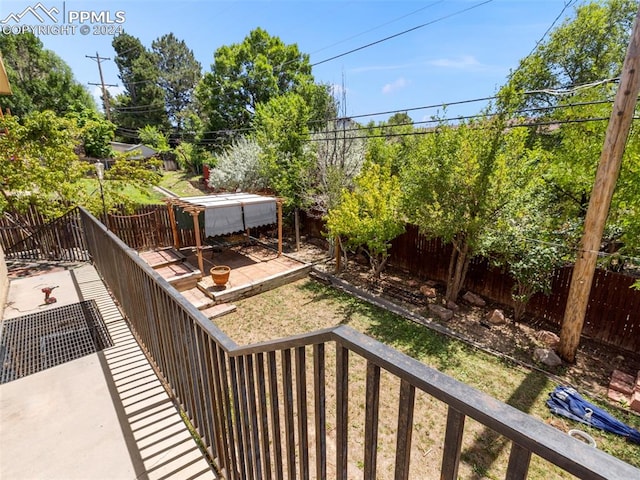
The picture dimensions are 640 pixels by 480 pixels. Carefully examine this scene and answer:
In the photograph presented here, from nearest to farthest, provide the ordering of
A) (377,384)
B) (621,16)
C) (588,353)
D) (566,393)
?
(377,384)
(566,393)
(588,353)
(621,16)

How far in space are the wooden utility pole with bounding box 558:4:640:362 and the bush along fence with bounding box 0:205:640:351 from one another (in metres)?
1.24

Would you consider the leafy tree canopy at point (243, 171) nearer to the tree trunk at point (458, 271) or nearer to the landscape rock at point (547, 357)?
the tree trunk at point (458, 271)

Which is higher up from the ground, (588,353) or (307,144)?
(307,144)

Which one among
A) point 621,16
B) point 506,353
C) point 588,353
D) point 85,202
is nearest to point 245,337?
point 506,353

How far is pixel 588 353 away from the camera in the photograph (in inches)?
231

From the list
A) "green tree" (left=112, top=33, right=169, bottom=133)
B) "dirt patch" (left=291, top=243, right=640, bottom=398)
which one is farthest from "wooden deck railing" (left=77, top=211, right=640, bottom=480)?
"green tree" (left=112, top=33, right=169, bottom=133)

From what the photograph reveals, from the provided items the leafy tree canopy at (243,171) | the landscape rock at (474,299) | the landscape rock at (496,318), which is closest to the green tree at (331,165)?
the leafy tree canopy at (243,171)

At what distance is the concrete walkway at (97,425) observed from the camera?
2.33 m

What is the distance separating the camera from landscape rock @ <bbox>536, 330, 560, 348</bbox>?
6.07 m

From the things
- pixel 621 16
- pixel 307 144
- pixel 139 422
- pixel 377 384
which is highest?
pixel 621 16

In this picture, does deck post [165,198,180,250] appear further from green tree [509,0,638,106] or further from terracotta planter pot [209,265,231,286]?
green tree [509,0,638,106]

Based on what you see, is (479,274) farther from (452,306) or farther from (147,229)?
(147,229)

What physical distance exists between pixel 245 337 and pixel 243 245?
6120 mm

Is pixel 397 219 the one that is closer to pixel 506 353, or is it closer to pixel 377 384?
pixel 506 353
